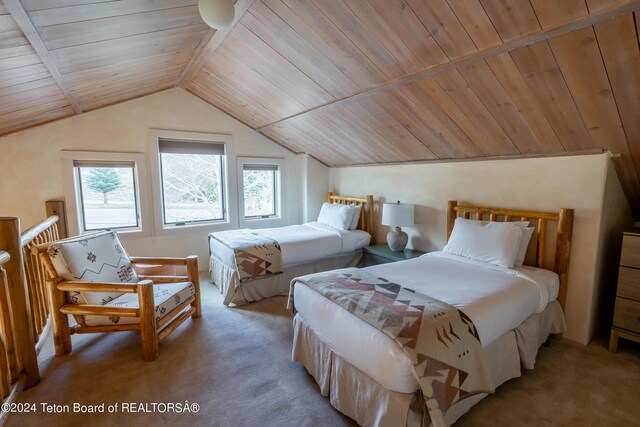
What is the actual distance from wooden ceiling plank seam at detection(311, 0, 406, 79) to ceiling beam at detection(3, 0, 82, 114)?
5.19 feet

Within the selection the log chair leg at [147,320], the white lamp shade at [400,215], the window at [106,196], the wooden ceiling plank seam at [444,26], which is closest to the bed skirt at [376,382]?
the log chair leg at [147,320]

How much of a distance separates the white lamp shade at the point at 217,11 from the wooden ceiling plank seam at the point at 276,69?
0.70 m

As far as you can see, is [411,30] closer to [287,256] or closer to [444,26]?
[444,26]

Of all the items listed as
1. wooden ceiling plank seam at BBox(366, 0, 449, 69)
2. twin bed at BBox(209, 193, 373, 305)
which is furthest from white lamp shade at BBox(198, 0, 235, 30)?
twin bed at BBox(209, 193, 373, 305)

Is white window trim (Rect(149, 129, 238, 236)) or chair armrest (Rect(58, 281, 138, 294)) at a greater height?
white window trim (Rect(149, 129, 238, 236))

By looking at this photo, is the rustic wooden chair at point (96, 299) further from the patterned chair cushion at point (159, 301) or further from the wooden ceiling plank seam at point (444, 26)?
the wooden ceiling plank seam at point (444, 26)

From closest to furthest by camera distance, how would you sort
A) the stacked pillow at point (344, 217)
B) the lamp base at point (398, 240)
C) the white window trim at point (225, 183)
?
1. the lamp base at point (398, 240)
2. the white window trim at point (225, 183)
3. the stacked pillow at point (344, 217)

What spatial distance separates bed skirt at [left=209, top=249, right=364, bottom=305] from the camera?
3.24 m

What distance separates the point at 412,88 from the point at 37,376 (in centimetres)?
343

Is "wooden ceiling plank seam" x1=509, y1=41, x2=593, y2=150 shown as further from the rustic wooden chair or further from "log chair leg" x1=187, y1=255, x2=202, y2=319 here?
"log chair leg" x1=187, y1=255, x2=202, y2=319

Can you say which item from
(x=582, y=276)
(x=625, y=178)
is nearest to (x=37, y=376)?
(x=582, y=276)

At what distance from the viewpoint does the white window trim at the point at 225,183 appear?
13.1 feet

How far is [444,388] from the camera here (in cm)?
141

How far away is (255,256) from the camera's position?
3.28 metres
